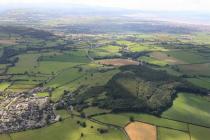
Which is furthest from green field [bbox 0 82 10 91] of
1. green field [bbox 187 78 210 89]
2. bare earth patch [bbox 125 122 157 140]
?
green field [bbox 187 78 210 89]

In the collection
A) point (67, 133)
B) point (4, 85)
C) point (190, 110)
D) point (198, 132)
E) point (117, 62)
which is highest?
point (190, 110)

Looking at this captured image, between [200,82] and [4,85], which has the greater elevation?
[200,82]

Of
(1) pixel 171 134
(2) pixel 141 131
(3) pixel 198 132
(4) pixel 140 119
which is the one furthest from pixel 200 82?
(2) pixel 141 131

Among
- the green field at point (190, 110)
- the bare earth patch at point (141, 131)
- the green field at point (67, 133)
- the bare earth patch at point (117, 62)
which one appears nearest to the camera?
the green field at point (67, 133)

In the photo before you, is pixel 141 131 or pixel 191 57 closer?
pixel 141 131

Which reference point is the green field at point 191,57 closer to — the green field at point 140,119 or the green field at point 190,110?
the green field at point 190,110

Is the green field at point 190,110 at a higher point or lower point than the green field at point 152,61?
higher

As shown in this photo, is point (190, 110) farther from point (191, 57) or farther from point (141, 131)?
point (191, 57)

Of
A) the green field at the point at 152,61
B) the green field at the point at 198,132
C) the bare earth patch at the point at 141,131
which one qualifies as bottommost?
the green field at the point at 152,61

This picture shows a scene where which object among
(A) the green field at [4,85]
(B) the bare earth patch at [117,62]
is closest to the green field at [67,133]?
(A) the green field at [4,85]
